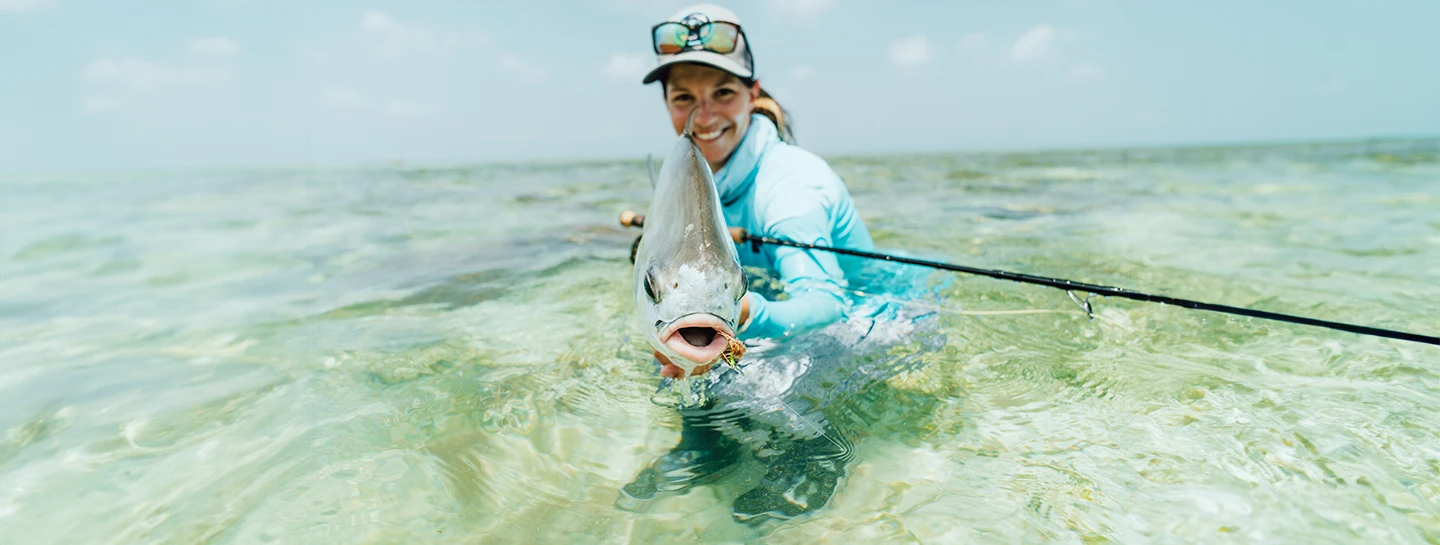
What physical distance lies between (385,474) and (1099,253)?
6823 millimetres

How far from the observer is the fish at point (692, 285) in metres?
1.56

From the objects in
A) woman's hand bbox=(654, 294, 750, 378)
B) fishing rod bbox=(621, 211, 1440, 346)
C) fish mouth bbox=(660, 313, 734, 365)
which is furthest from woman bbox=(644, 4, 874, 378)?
fish mouth bbox=(660, 313, 734, 365)

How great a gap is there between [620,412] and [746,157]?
4.68 feet

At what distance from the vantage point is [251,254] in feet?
26.4

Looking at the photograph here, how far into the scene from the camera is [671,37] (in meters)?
3.32

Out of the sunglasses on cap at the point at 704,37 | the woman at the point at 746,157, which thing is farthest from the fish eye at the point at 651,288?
Result: the sunglasses on cap at the point at 704,37

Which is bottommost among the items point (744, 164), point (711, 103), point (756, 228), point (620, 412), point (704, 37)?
point (620, 412)

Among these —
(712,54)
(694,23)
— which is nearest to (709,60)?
(712,54)

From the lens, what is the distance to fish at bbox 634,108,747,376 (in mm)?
1559

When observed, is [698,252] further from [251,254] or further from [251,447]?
[251,254]

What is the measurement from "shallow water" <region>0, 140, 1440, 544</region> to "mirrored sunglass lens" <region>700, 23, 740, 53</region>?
5.40 ft

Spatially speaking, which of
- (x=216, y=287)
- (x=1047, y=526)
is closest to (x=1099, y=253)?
(x=1047, y=526)

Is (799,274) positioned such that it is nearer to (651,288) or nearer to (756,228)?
(756,228)

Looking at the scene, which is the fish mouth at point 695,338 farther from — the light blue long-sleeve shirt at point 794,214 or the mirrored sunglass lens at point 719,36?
the mirrored sunglass lens at point 719,36
